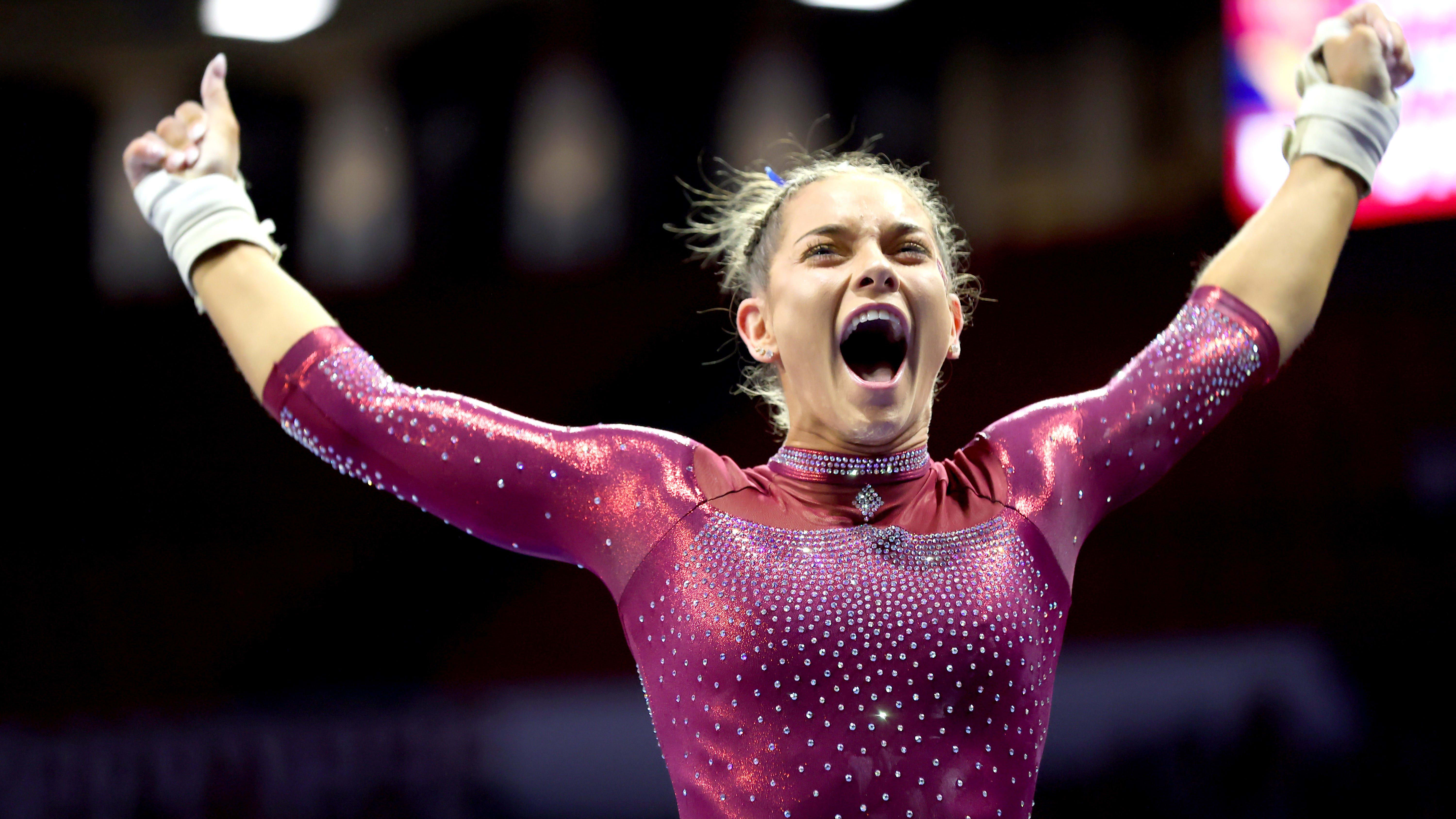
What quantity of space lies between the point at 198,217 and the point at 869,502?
69cm

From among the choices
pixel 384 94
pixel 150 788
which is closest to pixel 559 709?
pixel 150 788

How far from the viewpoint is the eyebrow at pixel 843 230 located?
3.64 ft

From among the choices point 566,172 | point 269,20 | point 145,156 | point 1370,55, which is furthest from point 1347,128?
point 269,20

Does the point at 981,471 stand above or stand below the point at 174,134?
below

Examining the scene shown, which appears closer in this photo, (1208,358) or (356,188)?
(1208,358)

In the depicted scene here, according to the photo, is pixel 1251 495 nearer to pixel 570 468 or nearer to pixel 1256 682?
pixel 1256 682

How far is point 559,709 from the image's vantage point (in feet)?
8.82

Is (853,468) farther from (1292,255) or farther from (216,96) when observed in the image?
(216,96)

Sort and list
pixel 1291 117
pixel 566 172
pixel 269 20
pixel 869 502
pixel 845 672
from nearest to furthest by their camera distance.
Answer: pixel 845 672
pixel 869 502
pixel 269 20
pixel 566 172
pixel 1291 117

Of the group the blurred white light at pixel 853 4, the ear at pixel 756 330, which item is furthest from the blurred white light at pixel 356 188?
the ear at pixel 756 330

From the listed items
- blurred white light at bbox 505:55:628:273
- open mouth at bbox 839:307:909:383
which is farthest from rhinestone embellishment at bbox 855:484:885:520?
blurred white light at bbox 505:55:628:273

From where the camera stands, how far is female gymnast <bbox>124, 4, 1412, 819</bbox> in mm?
931

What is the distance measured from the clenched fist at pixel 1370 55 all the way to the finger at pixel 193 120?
1.16 m

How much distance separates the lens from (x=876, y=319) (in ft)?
3.48
